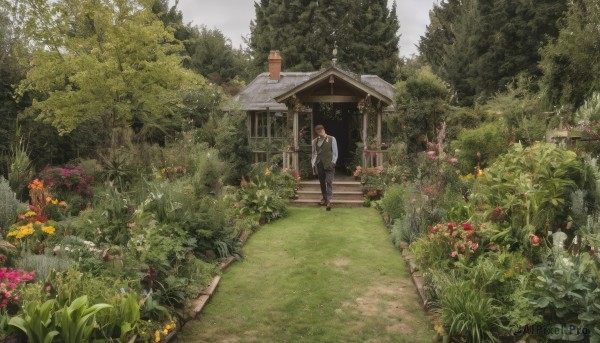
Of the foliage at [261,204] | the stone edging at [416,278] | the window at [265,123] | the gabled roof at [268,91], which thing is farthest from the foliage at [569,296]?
the window at [265,123]

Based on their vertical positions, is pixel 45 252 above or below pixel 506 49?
below

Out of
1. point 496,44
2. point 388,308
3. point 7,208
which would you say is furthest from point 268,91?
point 496,44

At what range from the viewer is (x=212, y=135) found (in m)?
19.1

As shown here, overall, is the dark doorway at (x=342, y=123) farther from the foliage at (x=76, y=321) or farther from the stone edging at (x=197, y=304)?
the foliage at (x=76, y=321)

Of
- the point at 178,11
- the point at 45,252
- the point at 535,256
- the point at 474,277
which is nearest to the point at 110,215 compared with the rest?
the point at 45,252

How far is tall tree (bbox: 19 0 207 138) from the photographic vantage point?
35.0 feet

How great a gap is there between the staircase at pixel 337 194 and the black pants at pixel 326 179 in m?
0.71

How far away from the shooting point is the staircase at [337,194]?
12.4 metres

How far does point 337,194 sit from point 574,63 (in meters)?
7.54

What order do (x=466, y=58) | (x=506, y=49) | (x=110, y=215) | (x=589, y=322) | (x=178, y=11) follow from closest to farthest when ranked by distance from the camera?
(x=589, y=322) → (x=110, y=215) → (x=506, y=49) → (x=466, y=58) → (x=178, y=11)

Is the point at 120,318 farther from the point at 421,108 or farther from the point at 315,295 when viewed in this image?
the point at 421,108

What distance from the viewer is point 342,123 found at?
17.1m

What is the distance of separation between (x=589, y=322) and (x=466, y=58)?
28708mm

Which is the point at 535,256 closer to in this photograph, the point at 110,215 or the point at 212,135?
the point at 110,215
